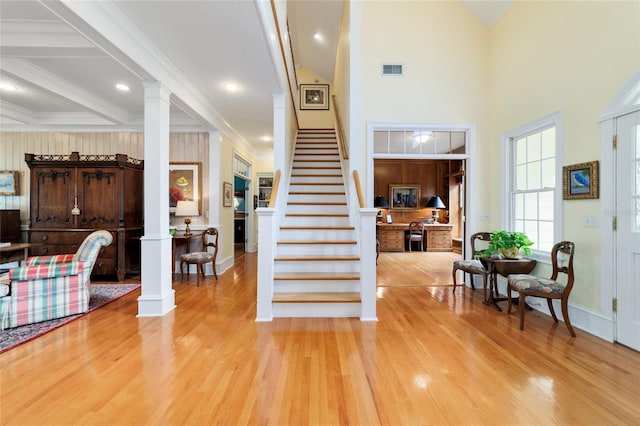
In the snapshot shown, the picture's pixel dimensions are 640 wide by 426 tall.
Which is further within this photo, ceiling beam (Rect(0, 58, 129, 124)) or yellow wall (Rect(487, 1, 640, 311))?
ceiling beam (Rect(0, 58, 129, 124))

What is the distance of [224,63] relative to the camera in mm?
3373

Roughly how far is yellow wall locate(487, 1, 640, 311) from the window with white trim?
0.42 feet

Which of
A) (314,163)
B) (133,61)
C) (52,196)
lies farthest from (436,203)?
(52,196)

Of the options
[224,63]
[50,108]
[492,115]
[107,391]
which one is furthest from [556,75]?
[50,108]

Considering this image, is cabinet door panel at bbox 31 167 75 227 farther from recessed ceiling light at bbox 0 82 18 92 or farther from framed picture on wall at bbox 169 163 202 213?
framed picture on wall at bbox 169 163 202 213

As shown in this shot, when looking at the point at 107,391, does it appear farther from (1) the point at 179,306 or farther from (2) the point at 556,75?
(2) the point at 556,75

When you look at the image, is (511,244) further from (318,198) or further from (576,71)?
(318,198)

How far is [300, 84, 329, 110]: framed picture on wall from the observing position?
921cm

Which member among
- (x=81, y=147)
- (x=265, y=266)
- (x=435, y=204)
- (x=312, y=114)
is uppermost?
(x=312, y=114)

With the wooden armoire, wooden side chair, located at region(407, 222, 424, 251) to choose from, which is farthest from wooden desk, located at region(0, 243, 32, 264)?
wooden side chair, located at region(407, 222, 424, 251)

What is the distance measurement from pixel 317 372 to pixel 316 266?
1645mm

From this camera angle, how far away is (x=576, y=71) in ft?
10.3

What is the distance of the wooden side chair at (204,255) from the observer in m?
4.73

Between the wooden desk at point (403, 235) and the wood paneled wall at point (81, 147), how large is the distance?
497 centimetres
